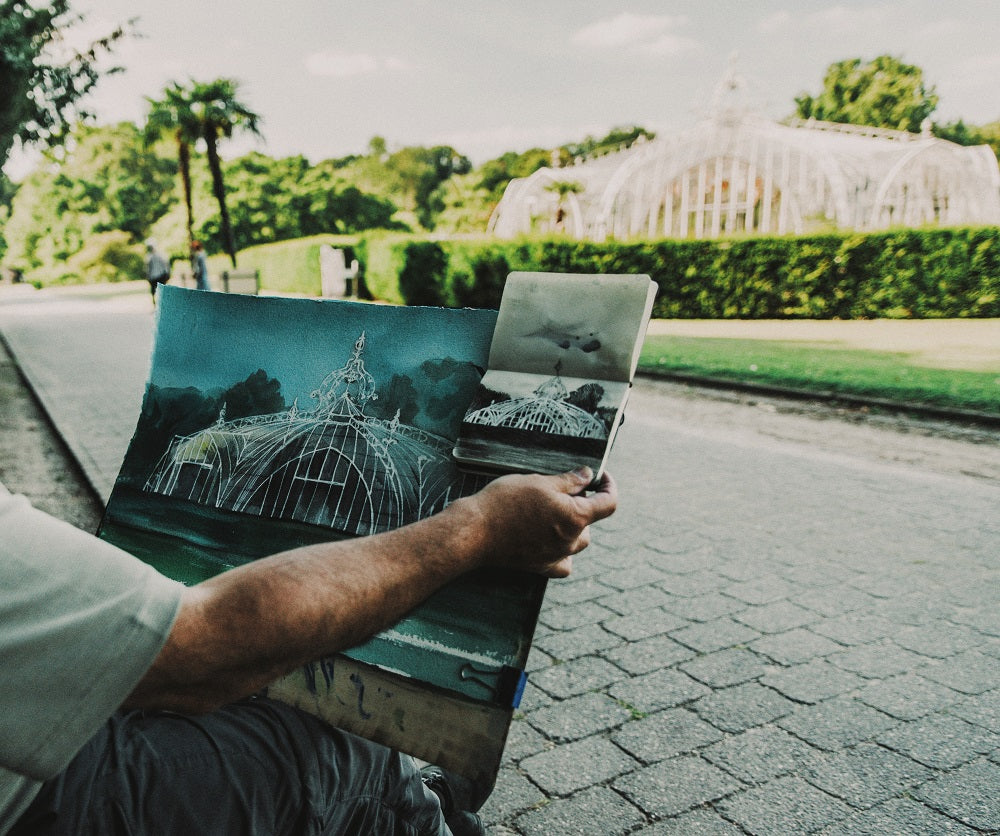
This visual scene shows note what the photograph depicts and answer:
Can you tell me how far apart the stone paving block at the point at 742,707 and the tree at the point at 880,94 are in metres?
71.3

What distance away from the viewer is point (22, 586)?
833 mm

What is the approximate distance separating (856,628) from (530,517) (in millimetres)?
2887

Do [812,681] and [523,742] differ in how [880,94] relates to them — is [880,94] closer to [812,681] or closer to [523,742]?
[812,681]

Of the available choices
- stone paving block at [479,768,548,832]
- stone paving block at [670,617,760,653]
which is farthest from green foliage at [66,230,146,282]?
stone paving block at [479,768,548,832]

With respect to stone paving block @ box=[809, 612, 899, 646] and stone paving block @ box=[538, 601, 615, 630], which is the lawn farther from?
stone paving block @ box=[538, 601, 615, 630]

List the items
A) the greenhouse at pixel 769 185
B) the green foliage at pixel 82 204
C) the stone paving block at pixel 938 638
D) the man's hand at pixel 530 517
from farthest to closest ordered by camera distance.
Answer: the green foliage at pixel 82 204
the greenhouse at pixel 769 185
the stone paving block at pixel 938 638
the man's hand at pixel 530 517

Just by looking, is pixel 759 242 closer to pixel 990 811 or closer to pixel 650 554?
pixel 650 554

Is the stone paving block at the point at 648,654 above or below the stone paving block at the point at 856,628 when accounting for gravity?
below

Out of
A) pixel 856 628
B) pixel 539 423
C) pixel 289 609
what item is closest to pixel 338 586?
pixel 289 609

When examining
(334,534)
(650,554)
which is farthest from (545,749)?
(650,554)

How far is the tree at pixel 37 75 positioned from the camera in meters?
8.01

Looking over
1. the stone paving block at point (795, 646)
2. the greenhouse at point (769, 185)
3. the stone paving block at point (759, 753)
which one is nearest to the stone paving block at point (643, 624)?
the stone paving block at point (795, 646)

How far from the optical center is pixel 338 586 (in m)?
1.06

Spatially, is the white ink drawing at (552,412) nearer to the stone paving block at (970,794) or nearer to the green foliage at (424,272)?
the stone paving block at (970,794)
